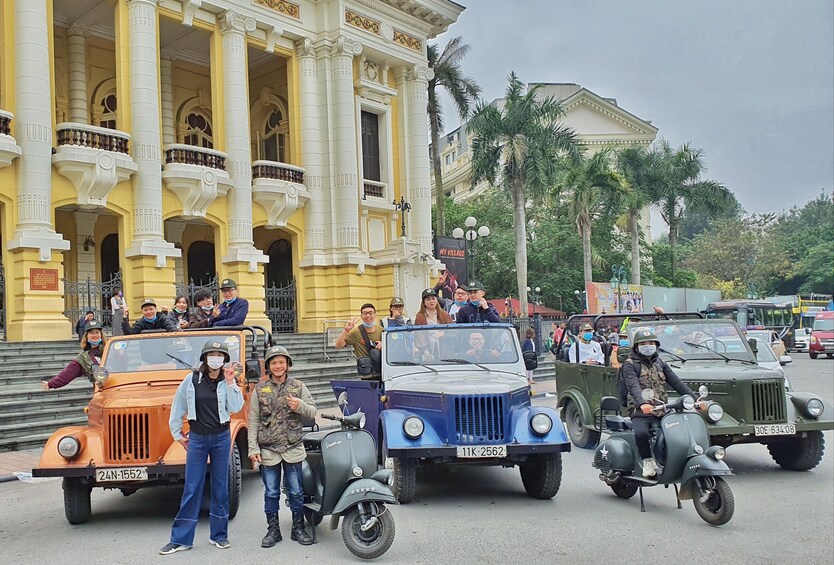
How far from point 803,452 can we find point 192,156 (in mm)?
18947

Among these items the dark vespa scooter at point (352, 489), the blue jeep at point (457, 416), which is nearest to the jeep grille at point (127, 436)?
the dark vespa scooter at point (352, 489)

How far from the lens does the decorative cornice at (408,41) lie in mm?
28266

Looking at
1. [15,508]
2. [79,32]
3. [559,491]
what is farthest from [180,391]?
[79,32]

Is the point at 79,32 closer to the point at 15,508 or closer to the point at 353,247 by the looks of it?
the point at 353,247

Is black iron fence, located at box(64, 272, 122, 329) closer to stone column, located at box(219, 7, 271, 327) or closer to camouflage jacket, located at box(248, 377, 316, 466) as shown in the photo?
stone column, located at box(219, 7, 271, 327)

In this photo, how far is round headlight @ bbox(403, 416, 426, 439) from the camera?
7.07m

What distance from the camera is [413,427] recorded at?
7.11 m

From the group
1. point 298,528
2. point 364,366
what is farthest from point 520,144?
point 298,528

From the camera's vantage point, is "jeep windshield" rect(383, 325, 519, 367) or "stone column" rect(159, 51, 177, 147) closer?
"jeep windshield" rect(383, 325, 519, 367)

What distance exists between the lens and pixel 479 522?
6691 mm

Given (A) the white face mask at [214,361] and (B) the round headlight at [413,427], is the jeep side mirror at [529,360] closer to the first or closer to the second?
(B) the round headlight at [413,427]

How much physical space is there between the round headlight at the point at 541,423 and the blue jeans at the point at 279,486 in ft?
7.76

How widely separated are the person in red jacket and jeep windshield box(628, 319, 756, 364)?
6564 mm

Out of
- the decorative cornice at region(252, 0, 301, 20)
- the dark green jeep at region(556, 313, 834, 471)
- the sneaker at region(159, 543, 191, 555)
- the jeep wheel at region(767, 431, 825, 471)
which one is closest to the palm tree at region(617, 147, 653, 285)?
the decorative cornice at region(252, 0, 301, 20)
